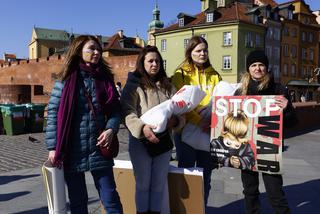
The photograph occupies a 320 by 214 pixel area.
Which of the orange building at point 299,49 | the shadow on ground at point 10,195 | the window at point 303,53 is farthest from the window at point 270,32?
the shadow on ground at point 10,195

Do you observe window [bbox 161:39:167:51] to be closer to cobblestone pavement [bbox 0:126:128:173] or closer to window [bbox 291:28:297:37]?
window [bbox 291:28:297:37]

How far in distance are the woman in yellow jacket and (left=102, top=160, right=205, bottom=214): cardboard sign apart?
27 cm

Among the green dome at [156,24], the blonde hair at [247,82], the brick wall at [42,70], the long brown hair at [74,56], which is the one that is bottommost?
the blonde hair at [247,82]

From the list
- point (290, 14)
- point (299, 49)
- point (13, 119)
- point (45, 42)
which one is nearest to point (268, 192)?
point (13, 119)

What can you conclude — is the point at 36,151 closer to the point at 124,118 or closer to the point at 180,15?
the point at 124,118

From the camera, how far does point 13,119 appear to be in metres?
13.1

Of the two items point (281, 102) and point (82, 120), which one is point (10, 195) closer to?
point (82, 120)

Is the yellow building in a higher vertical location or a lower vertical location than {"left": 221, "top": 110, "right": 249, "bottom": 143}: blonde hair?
higher

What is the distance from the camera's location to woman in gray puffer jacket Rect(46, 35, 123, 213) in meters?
3.01

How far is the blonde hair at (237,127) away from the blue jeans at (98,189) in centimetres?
116

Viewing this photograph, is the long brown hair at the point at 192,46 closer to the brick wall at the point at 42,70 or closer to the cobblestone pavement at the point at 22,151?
the cobblestone pavement at the point at 22,151

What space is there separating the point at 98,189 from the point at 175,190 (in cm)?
79

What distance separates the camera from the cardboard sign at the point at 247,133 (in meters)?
3.37

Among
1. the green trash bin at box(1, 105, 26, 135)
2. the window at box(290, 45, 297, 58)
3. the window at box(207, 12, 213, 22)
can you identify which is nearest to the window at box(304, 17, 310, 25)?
the window at box(290, 45, 297, 58)
